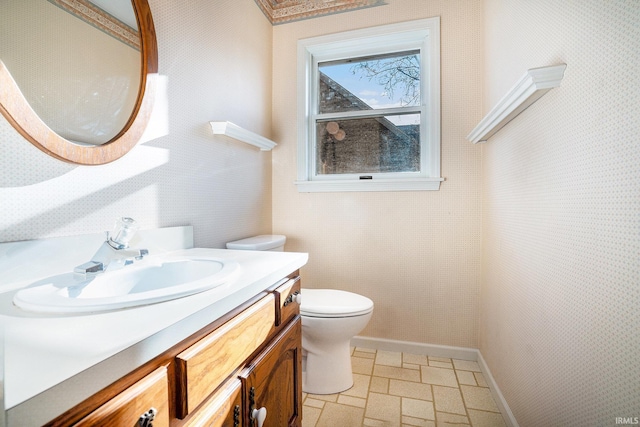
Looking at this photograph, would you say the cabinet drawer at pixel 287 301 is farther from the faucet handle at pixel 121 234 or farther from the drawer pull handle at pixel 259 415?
the faucet handle at pixel 121 234

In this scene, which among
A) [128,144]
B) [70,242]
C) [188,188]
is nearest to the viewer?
[70,242]

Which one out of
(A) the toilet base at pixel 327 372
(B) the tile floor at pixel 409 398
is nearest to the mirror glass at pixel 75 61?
(A) the toilet base at pixel 327 372

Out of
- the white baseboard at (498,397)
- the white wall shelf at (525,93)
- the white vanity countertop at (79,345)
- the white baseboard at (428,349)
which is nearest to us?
the white vanity countertop at (79,345)

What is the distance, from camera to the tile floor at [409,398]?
1.47 meters

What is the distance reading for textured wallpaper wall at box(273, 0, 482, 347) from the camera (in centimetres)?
200

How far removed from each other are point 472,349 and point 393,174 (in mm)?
1252

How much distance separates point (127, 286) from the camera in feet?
3.02

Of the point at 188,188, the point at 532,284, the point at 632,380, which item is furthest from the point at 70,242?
the point at 532,284

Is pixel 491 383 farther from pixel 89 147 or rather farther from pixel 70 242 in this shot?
pixel 89 147

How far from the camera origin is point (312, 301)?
171cm

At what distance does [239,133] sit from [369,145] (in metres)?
0.94

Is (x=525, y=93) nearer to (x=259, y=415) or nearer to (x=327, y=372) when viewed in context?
A: (x=259, y=415)

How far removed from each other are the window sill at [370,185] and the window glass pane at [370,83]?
0.56 m

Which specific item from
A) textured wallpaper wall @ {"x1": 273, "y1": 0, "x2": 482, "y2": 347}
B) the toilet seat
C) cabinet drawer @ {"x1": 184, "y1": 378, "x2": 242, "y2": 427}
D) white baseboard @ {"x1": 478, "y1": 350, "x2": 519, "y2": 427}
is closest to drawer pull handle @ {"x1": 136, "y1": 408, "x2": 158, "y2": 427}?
cabinet drawer @ {"x1": 184, "y1": 378, "x2": 242, "y2": 427}
